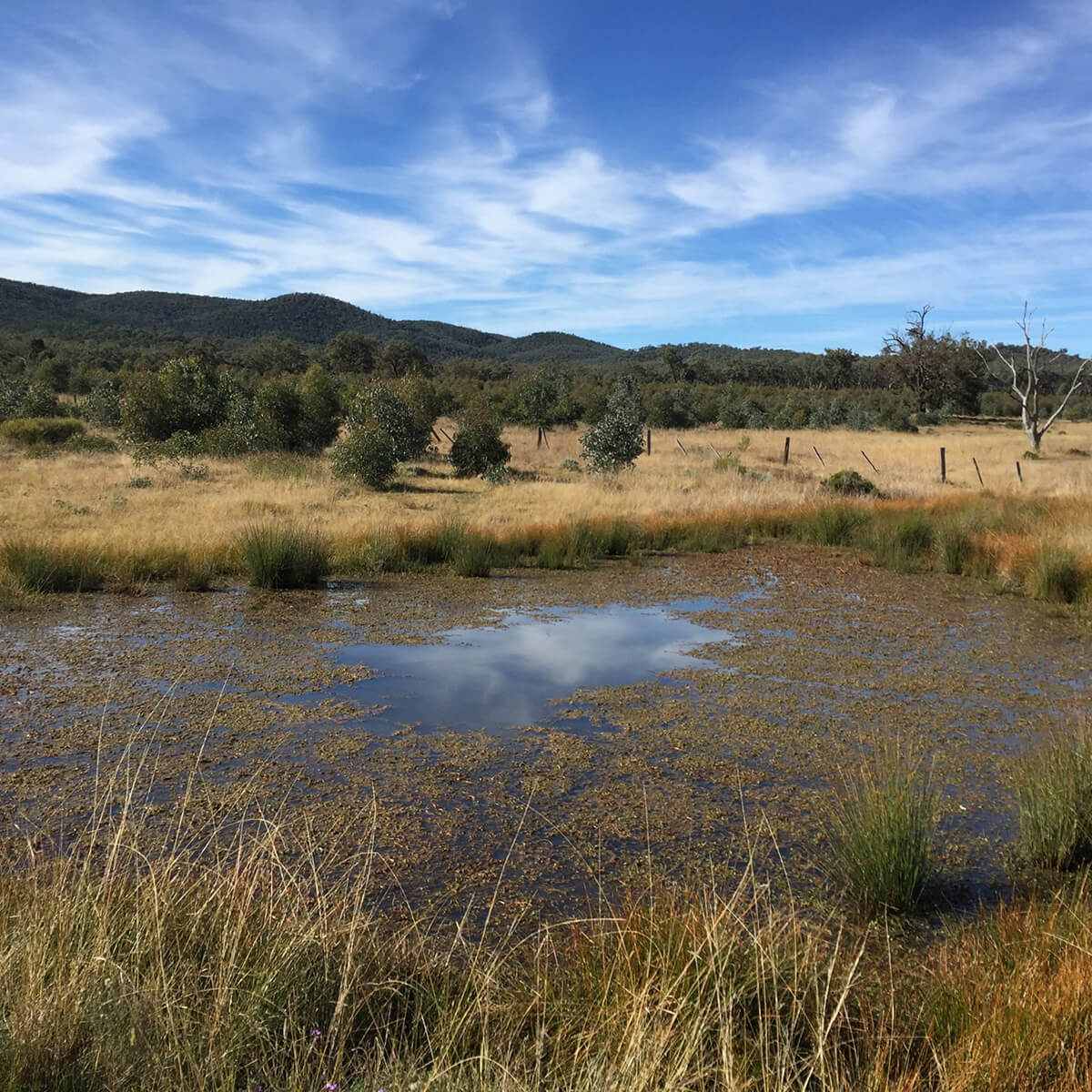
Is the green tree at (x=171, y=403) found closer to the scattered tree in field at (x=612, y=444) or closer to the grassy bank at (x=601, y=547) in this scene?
the scattered tree in field at (x=612, y=444)

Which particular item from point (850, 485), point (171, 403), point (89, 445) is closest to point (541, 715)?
point (850, 485)

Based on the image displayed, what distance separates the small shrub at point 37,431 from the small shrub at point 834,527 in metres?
20.6

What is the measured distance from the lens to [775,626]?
977 centimetres

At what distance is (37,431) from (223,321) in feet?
250

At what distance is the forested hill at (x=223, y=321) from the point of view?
86.9 m

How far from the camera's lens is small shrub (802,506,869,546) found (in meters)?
15.4

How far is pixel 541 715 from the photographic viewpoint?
6742 millimetres

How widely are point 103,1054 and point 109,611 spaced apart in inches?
318

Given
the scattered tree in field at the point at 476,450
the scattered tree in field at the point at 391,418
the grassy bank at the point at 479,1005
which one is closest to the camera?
the grassy bank at the point at 479,1005

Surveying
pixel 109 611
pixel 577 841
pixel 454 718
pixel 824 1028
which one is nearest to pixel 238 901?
pixel 824 1028

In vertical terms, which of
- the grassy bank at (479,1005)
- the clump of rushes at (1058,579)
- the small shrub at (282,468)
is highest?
the small shrub at (282,468)

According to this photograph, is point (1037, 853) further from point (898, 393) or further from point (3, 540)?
point (898, 393)

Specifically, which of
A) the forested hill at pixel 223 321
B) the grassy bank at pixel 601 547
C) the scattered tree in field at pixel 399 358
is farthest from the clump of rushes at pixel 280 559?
the forested hill at pixel 223 321

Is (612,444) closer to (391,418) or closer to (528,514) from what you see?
(391,418)
